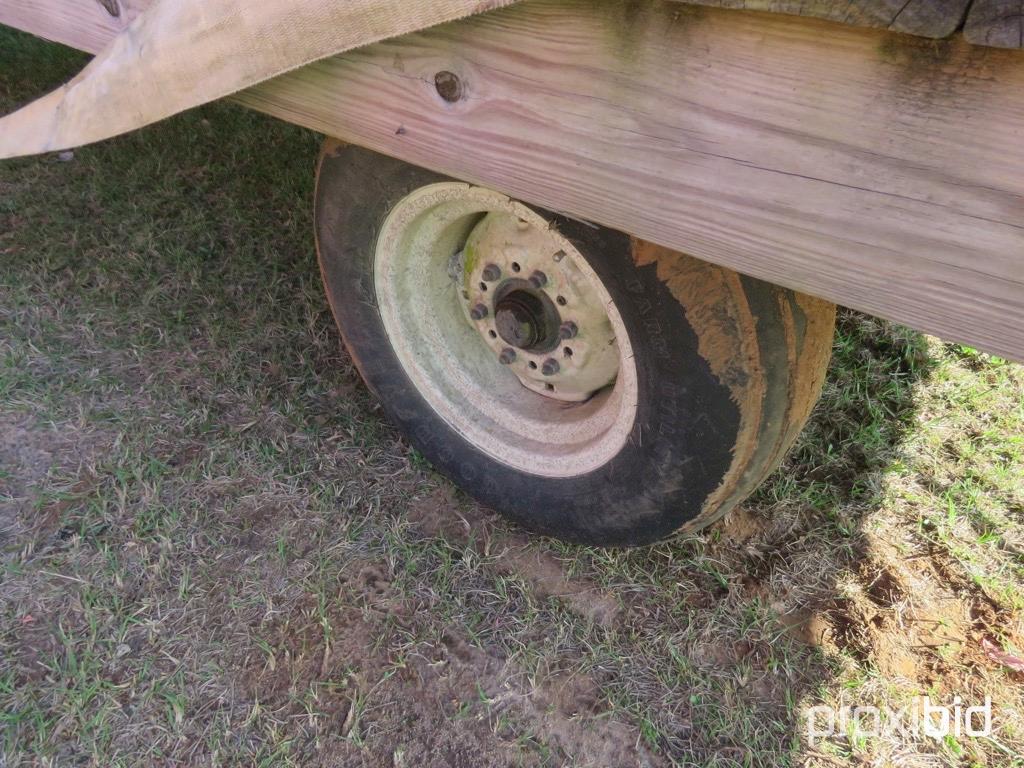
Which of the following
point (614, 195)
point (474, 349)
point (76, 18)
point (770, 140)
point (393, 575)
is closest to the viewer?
point (770, 140)

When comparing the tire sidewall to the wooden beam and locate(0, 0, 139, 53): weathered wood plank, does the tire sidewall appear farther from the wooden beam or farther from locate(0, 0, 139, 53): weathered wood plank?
locate(0, 0, 139, 53): weathered wood plank

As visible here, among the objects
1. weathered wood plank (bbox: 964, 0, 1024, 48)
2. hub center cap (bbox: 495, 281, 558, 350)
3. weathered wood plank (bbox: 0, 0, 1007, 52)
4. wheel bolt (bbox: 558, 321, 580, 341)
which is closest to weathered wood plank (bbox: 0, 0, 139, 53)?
hub center cap (bbox: 495, 281, 558, 350)

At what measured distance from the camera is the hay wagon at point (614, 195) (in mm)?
823

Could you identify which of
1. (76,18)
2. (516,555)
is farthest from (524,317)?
(76,18)

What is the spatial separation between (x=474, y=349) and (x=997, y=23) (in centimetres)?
152

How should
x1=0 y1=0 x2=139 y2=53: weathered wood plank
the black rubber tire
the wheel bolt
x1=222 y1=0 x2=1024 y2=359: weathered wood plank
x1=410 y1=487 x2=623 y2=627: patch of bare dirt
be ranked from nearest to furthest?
1. x1=222 y1=0 x2=1024 y2=359: weathered wood plank
2. the black rubber tire
3. x1=0 y1=0 x2=139 y2=53: weathered wood plank
4. the wheel bolt
5. x1=410 y1=487 x2=623 y2=627: patch of bare dirt

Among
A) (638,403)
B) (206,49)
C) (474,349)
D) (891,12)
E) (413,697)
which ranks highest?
(891,12)

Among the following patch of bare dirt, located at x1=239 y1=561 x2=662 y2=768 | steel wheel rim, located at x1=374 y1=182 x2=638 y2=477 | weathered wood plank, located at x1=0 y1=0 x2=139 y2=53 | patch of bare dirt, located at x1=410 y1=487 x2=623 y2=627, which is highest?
weathered wood plank, located at x1=0 y1=0 x2=139 y2=53

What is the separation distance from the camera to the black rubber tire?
54.1 inches

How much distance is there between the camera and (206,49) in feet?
4.09

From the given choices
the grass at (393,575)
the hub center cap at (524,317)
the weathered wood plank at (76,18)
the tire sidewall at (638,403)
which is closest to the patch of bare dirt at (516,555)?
the grass at (393,575)

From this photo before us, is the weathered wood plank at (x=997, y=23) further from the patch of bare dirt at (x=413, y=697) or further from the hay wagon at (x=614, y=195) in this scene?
the patch of bare dirt at (x=413, y=697)

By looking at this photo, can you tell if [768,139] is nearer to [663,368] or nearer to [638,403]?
[663,368]

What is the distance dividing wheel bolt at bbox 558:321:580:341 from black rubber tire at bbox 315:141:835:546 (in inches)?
10.7
